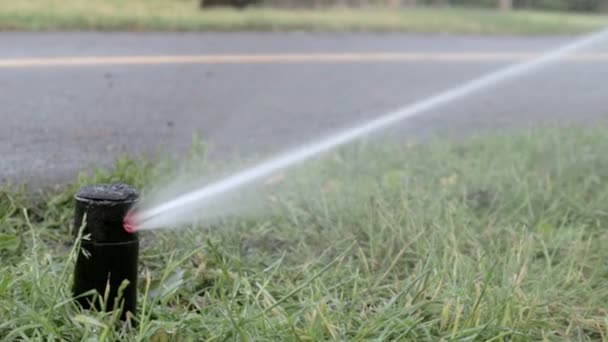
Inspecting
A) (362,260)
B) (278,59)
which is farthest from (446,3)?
(362,260)

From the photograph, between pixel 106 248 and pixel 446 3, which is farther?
pixel 446 3

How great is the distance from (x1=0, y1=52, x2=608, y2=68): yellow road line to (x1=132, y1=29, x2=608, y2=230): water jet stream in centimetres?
37

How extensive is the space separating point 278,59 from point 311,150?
226 centimetres

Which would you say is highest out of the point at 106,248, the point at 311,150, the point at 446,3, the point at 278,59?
the point at 106,248

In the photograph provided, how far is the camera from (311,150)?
386cm

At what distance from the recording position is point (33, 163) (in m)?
3.07

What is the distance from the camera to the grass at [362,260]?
1848 millimetres

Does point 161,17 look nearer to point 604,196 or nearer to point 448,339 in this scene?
point 604,196

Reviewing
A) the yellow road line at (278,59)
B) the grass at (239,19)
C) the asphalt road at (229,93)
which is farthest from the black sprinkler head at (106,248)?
the grass at (239,19)

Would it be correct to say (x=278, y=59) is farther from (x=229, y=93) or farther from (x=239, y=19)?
(x=239, y=19)

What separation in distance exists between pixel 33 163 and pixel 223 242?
3.55 ft

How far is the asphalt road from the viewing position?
141 inches

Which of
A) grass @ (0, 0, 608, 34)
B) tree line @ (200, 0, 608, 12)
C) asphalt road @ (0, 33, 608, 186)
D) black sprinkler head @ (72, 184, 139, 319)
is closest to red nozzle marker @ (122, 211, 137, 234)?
black sprinkler head @ (72, 184, 139, 319)

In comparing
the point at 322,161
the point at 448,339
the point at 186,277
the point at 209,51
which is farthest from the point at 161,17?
the point at 448,339
